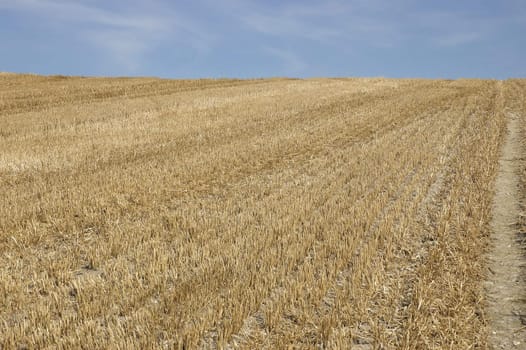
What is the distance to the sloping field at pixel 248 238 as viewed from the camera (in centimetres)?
428

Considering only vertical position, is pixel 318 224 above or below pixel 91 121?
below

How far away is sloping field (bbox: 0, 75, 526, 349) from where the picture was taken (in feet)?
14.0

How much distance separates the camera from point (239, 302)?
4.57m

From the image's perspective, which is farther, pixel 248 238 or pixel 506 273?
pixel 248 238

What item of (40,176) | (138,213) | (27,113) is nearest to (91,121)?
(27,113)

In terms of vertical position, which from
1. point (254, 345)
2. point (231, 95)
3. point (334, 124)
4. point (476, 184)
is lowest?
point (254, 345)

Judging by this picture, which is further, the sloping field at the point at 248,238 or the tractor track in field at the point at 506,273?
the tractor track in field at the point at 506,273

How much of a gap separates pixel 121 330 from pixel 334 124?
13.7m

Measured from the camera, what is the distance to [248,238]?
20.6ft

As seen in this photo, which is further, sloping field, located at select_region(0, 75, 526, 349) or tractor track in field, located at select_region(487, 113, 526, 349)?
tractor track in field, located at select_region(487, 113, 526, 349)

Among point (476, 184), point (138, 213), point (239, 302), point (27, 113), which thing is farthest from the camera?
point (27, 113)

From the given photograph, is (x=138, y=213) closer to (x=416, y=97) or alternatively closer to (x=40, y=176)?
(x=40, y=176)

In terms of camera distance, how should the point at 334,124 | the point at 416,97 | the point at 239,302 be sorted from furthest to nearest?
the point at 416,97
the point at 334,124
the point at 239,302

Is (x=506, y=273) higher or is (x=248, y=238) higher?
(x=248, y=238)
